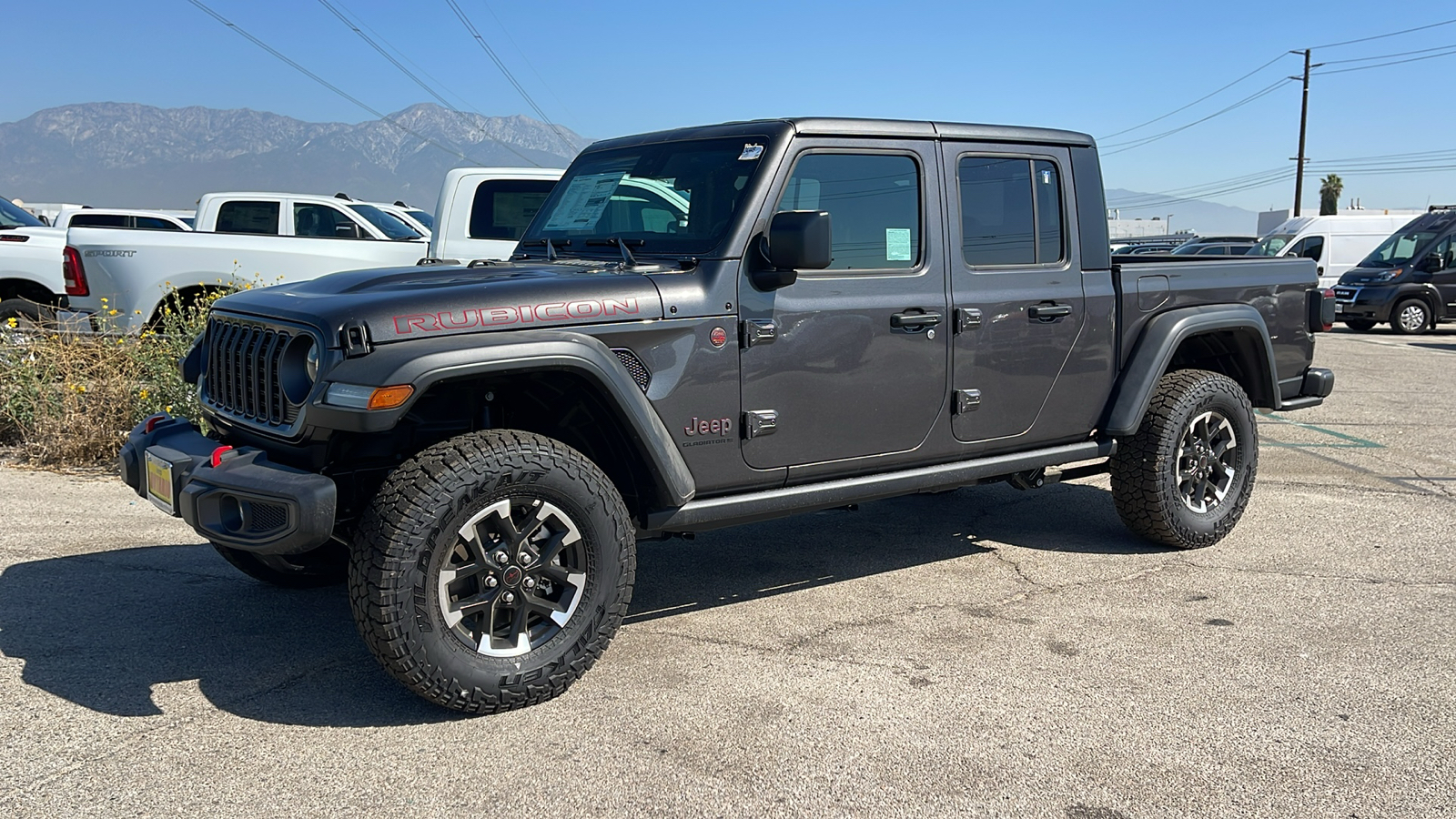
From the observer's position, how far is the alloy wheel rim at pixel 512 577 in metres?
3.68

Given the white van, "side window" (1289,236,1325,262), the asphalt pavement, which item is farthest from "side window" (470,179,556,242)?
"side window" (1289,236,1325,262)

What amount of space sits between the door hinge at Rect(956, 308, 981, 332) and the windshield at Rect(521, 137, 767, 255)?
108 centimetres

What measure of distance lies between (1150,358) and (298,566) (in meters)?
3.97

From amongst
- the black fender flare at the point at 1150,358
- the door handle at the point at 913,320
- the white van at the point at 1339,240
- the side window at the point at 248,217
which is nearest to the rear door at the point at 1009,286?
the door handle at the point at 913,320

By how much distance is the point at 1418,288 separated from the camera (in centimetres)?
1992

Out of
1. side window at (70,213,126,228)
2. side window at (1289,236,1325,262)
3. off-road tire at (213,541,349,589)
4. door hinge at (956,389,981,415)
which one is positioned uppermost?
side window at (70,213,126,228)

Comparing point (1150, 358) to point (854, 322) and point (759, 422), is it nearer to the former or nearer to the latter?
point (854, 322)

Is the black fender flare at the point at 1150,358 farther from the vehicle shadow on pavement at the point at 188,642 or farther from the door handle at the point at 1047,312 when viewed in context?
the vehicle shadow on pavement at the point at 188,642

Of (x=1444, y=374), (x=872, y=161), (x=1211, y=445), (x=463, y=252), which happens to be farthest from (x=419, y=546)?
(x=1444, y=374)

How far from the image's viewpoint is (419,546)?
3.52 meters

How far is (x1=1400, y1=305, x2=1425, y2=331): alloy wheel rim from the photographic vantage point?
786 inches

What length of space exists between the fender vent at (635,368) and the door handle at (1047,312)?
1922 mm

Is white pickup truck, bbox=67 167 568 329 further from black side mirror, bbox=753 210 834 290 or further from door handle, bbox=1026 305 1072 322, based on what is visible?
black side mirror, bbox=753 210 834 290

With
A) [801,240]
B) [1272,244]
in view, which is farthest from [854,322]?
[1272,244]
